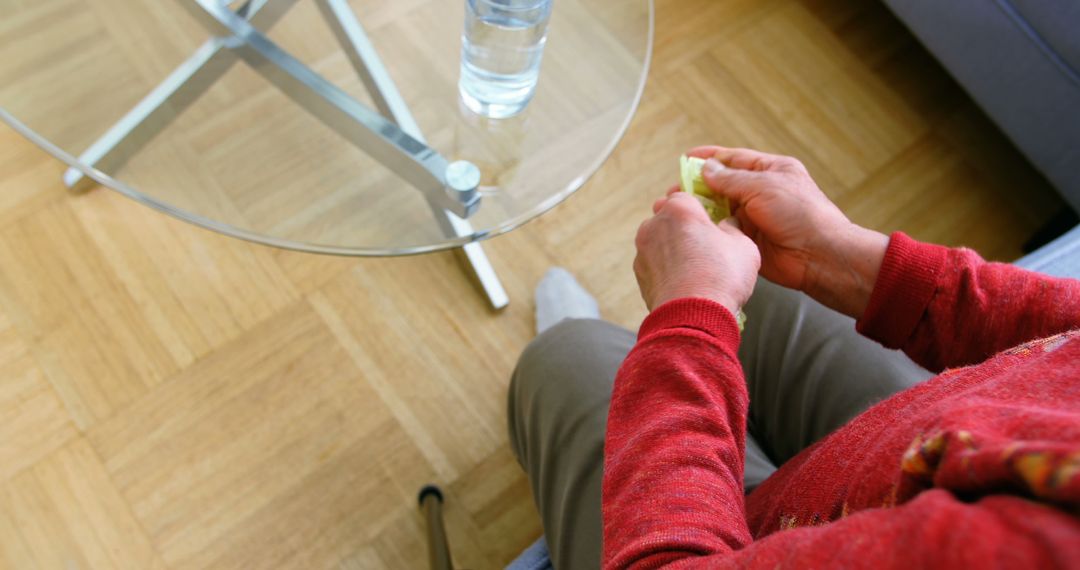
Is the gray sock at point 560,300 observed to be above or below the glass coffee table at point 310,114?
below

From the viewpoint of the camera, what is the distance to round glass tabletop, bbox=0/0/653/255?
0.78 m

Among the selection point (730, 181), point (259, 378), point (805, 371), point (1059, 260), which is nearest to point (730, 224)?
point (730, 181)

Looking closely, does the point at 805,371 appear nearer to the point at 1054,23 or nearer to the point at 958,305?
the point at 958,305

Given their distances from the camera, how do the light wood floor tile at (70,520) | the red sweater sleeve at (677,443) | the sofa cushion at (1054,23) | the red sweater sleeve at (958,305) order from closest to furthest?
1. the red sweater sleeve at (677,443)
2. the red sweater sleeve at (958,305)
3. the light wood floor tile at (70,520)
4. the sofa cushion at (1054,23)

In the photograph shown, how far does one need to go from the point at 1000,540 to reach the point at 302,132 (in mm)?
710

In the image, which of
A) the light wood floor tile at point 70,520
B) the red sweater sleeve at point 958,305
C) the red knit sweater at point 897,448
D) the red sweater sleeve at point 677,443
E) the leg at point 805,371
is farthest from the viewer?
the light wood floor tile at point 70,520

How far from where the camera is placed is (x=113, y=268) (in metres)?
1.08

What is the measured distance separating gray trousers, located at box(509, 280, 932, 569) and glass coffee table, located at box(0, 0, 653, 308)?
0.48 ft

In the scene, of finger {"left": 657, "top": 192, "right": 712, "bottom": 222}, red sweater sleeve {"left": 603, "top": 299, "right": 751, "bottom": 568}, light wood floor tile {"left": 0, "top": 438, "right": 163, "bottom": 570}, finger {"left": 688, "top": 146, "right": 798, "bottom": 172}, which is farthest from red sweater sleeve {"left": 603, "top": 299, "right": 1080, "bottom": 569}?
light wood floor tile {"left": 0, "top": 438, "right": 163, "bottom": 570}

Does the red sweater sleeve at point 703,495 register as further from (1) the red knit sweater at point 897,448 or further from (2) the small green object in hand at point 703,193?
(2) the small green object in hand at point 703,193

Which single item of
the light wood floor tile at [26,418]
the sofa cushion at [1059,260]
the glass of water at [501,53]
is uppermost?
the glass of water at [501,53]

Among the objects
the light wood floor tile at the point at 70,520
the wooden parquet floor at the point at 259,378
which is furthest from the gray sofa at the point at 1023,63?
the light wood floor tile at the point at 70,520

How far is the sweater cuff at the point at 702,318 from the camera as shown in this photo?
0.57 metres

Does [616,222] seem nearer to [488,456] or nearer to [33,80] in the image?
[488,456]
